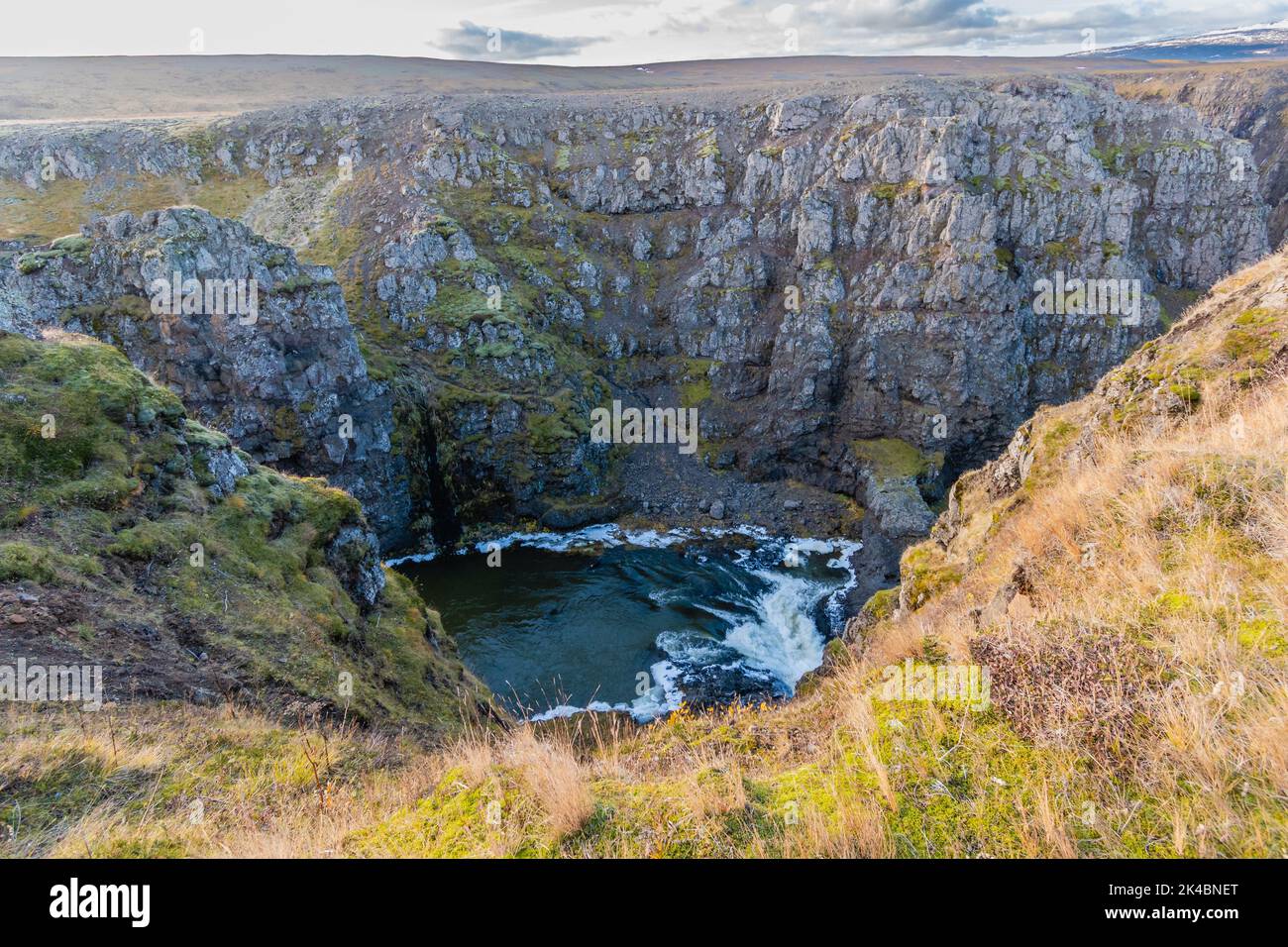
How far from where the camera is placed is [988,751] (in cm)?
486

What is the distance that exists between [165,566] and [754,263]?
61.0 m

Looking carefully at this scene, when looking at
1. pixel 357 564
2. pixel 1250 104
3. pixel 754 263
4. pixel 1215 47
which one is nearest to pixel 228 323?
pixel 357 564

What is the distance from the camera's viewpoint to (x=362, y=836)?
18.0ft

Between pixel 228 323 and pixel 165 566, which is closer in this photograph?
pixel 165 566

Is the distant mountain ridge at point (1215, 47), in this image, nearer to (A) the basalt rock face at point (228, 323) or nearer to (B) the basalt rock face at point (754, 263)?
(B) the basalt rock face at point (754, 263)

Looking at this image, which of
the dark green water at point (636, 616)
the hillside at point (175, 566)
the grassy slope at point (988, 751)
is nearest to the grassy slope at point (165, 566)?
the hillside at point (175, 566)

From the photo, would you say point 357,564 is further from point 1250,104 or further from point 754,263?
point 1250,104

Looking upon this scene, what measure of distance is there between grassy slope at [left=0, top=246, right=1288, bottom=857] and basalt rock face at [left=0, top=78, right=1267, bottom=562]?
43549 mm

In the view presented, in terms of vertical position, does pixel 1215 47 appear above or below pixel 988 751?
above

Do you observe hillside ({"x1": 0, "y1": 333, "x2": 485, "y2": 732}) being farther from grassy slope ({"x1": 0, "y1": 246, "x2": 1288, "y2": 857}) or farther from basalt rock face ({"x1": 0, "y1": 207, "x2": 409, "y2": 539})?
basalt rock face ({"x1": 0, "y1": 207, "x2": 409, "y2": 539})

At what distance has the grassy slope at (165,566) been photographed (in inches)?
434

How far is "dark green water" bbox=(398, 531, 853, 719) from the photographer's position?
34938 mm
